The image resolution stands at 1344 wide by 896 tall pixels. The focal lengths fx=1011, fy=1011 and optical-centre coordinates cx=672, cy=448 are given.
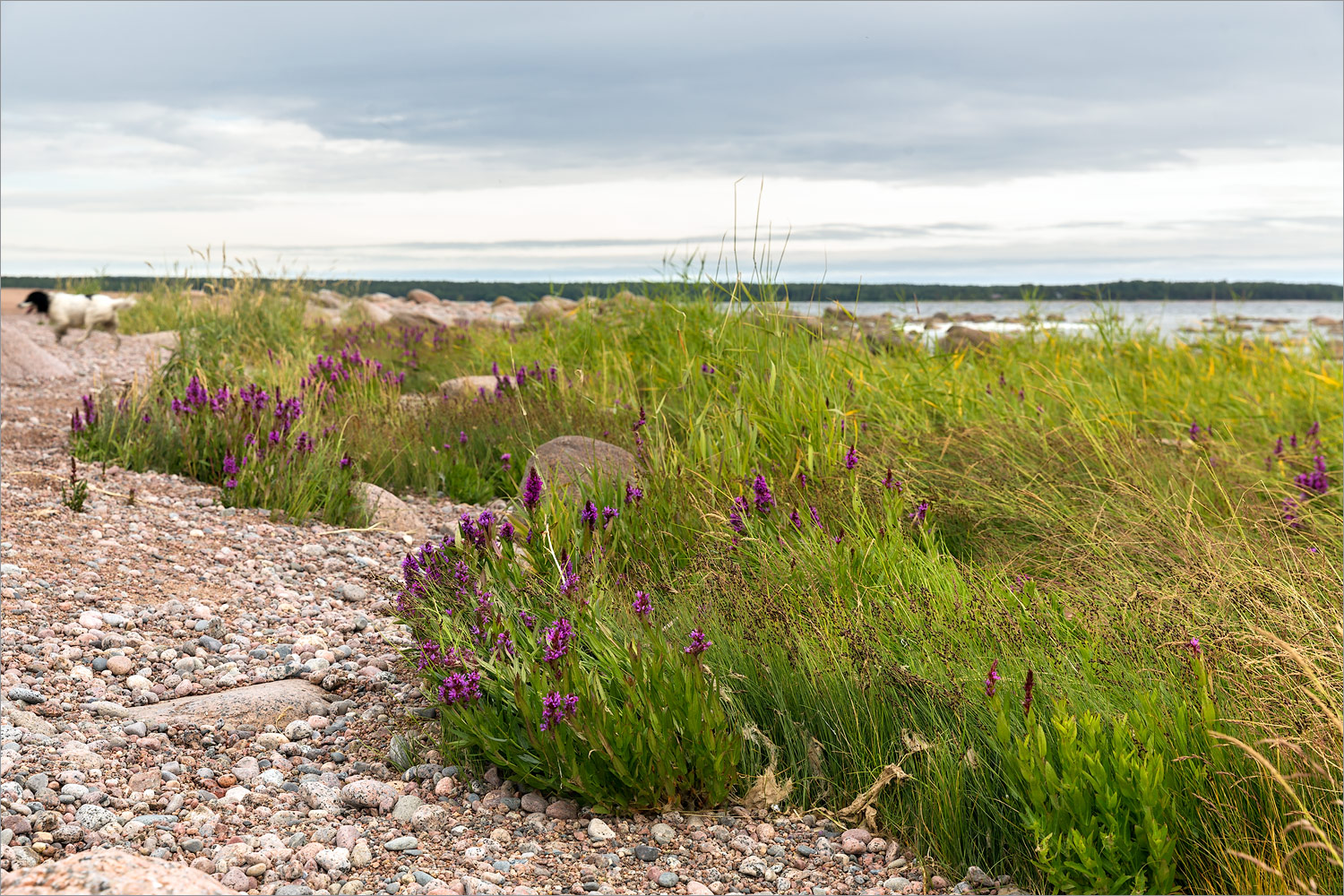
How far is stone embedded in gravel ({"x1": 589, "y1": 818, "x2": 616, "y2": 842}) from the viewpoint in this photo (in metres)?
2.74

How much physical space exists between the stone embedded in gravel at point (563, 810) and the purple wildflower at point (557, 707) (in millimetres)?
269

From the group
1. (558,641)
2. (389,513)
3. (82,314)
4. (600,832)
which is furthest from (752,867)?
(82,314)

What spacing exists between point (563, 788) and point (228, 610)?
7.38 feet

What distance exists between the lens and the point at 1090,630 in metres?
3.14

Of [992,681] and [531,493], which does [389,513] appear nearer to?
[531,493]

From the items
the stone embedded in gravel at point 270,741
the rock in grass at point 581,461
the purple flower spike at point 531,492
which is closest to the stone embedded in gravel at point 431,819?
the stone embedded in gravel at point 270,741

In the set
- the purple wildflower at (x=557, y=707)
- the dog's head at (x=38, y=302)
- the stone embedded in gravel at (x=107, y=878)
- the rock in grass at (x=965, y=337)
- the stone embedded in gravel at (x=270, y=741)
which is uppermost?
the dog's head at (x=38, y=302)

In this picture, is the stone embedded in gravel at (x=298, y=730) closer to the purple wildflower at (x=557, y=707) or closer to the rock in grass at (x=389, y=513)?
the purple wildflower at (x=557, y=707)

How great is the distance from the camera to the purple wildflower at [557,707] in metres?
2.75

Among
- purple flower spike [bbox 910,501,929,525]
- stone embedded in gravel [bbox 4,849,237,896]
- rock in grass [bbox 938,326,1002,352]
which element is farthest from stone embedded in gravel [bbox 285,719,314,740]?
rock in grass [bbox 938,326,1002,352]

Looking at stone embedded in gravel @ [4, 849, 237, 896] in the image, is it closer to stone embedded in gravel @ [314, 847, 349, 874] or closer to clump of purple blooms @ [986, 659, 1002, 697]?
stone embedded in gravel @ [314, 847, 349, 874]

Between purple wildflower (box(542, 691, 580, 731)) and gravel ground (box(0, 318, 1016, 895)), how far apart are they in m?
0.31

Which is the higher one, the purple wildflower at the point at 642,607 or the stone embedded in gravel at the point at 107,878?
the purple wildflower at the point at 642,607

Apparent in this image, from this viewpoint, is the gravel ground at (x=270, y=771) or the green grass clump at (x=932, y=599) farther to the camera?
the gravel ground at (x=270, y=771)
